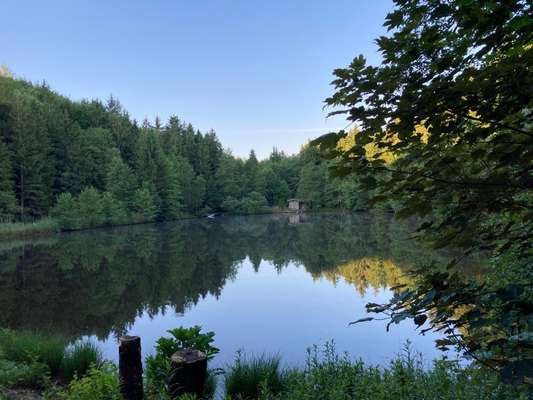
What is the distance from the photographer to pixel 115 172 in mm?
42688

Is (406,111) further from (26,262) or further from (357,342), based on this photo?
(26,262)

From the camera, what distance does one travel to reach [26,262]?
1816 centimetres

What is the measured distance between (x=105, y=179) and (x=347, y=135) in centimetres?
4818

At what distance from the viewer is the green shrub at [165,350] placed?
4402mm

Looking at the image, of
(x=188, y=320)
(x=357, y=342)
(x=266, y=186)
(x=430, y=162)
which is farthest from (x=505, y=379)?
(x=266, y=186)

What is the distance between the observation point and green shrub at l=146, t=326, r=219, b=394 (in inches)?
173

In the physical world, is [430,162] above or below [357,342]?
above

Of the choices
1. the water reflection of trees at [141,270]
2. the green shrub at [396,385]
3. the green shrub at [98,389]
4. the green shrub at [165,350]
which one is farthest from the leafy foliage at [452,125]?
the water reflection of trees at [141,270]

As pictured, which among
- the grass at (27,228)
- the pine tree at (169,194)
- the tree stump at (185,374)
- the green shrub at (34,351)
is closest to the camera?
the tree stump at (185,374)

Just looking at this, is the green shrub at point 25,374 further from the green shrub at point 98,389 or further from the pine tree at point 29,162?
the pine tree at point 29,162

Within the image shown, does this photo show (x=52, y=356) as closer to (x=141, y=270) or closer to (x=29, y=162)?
(x=141, y=270)

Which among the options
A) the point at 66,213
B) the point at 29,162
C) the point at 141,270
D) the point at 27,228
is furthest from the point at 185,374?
the point at 29,162

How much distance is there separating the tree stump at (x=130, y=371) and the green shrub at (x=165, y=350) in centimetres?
30

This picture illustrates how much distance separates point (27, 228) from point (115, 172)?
13.8 metres
